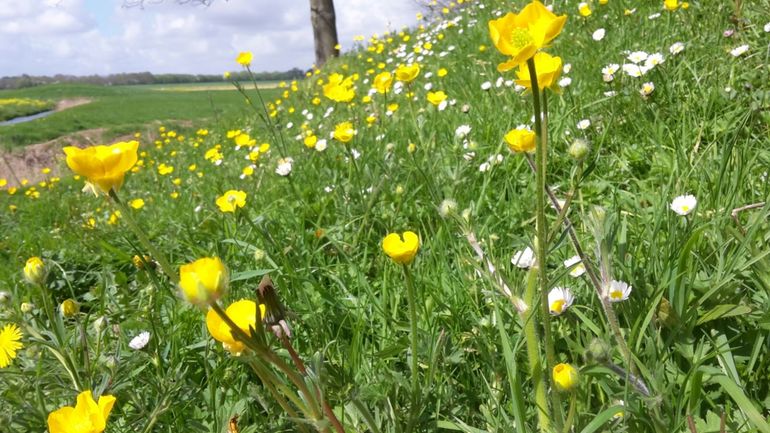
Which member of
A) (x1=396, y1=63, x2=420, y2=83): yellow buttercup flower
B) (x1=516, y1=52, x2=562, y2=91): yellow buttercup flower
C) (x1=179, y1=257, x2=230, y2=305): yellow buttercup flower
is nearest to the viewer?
(x1=179, y1=257, x2=230, y2=305): yellow buttercup flower

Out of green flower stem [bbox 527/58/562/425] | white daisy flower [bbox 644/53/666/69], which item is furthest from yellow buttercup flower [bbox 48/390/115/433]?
white daisy flower [bbox 644/53/666/69]

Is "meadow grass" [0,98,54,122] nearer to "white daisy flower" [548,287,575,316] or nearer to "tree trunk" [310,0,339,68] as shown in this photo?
"tree trunk" [310,0,339,68]

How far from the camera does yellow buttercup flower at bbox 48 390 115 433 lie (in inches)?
27.7

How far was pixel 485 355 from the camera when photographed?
1.07 metres

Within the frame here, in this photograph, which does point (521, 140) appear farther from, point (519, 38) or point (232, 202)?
point (232, 202)

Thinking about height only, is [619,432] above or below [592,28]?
below

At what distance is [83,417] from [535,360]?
0.64 meters

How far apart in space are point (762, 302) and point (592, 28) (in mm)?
2570

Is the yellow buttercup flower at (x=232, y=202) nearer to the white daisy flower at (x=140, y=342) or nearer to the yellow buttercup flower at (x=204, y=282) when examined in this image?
the white daisy flower at (x=140, y=342)

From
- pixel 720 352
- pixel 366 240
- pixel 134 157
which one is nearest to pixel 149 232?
pixel 366 240

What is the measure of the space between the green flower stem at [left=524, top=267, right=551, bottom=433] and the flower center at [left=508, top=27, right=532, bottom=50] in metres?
0.35

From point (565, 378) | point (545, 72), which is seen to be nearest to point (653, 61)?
point (545, 72)

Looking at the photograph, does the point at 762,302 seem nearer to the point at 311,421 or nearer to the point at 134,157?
the point at 311,421

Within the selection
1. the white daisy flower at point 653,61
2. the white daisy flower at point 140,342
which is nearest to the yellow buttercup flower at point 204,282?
the white daisy flower at point 140,342
